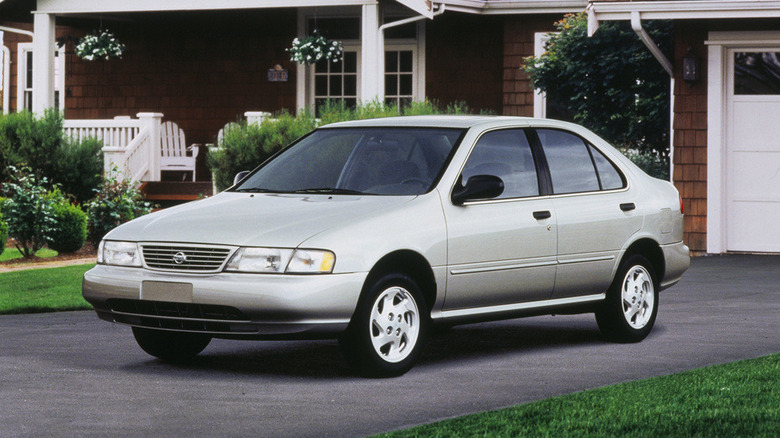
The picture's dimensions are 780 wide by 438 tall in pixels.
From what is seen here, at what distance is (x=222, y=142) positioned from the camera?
62.1 feet

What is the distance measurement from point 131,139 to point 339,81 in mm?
3796

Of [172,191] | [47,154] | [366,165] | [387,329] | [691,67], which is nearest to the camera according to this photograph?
[387,329]

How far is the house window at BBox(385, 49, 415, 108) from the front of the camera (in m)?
23.2

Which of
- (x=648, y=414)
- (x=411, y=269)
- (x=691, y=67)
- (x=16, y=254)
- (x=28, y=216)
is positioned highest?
(x=691, y=67)

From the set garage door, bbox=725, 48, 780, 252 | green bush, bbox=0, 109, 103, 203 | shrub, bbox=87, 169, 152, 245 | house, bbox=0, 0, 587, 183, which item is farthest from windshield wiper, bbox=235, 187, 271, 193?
house, bbox=0, 0, 587, 183

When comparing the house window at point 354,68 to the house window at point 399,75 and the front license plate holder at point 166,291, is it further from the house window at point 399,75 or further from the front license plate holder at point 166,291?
the front license plate holder at point 166,291

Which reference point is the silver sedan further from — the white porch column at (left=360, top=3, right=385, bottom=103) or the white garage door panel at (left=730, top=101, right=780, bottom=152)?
the white porch column at (left=360, top=3, right=385, bottom=103)

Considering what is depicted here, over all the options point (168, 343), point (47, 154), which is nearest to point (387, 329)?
point (168, 343)

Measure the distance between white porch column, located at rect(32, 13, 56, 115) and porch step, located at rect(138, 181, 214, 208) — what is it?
6.94 feet

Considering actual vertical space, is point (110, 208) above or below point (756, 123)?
below

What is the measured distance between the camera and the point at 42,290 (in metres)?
13.7

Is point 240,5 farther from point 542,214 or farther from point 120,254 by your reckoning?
point 120,254

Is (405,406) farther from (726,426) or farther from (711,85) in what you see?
(711,85)

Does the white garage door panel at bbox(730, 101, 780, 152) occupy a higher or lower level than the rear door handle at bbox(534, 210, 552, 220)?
higher
